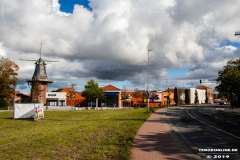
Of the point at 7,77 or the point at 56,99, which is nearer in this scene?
the point at 7,77

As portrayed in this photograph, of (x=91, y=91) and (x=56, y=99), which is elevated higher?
(x=91, y=91)

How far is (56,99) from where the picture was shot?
69625 mm

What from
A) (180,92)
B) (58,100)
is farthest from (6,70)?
(180,92)

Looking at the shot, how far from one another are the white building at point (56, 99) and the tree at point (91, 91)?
20.0 metres

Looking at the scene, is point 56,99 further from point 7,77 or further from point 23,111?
point 23,111

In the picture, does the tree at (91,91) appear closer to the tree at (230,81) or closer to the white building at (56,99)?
the white building at (56,99)

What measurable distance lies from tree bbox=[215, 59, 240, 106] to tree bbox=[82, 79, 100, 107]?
93.6ft

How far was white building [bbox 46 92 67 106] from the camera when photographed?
2741 inches

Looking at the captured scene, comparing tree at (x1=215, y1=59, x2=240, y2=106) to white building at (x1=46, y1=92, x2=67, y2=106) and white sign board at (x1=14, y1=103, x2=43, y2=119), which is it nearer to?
white sign board at (x1=14, y1=103, x2=43, y2=119)

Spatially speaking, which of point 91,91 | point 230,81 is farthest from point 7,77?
point 230,81

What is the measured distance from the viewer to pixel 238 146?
8.66 meters

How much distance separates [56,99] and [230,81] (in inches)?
2257

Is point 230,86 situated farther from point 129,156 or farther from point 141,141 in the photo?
point 129,156

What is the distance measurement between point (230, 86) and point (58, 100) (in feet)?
186
